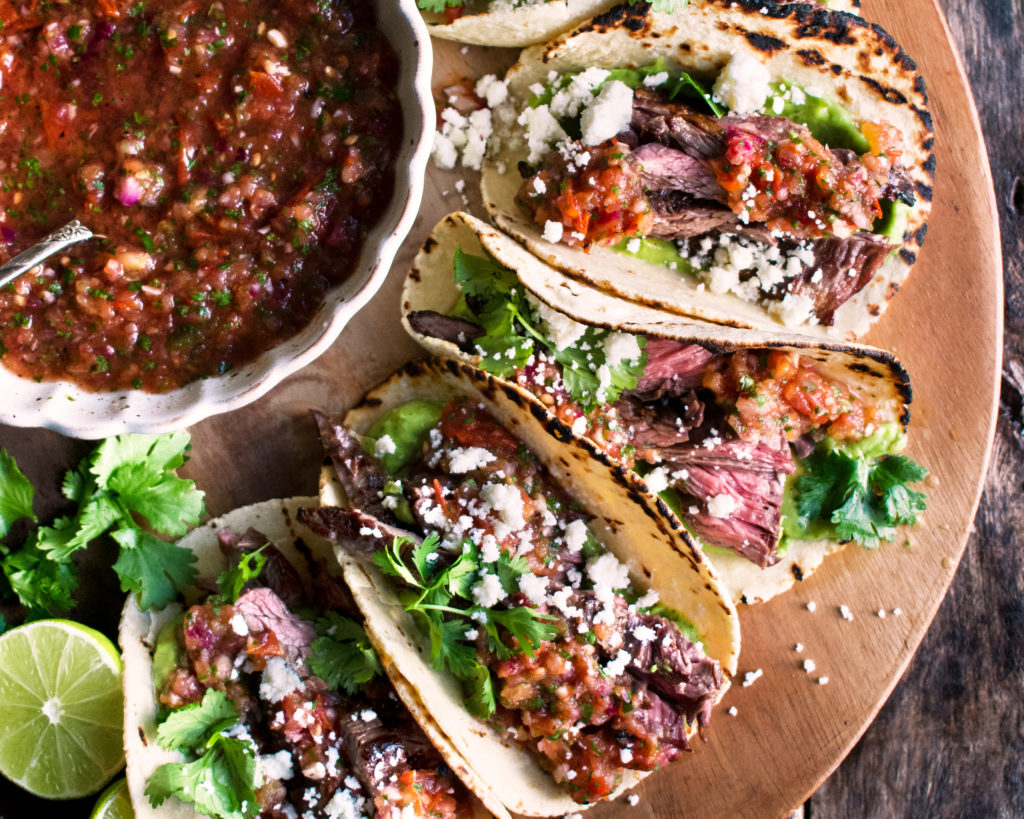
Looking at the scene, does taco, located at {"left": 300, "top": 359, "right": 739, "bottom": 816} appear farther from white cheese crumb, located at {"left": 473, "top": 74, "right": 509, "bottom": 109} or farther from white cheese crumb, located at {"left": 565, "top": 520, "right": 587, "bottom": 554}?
white cheese crumb, located at {"left": 473, "top": 74, "right": 509, "bottom": 109}

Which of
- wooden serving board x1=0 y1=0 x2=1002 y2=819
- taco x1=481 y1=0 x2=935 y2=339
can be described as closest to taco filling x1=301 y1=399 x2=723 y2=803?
wooden serving board x1=0 y1=0 x2=1002 y2=819

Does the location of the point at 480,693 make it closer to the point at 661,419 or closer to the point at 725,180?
the point at 661,419

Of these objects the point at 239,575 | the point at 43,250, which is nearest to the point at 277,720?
the point at 239,575

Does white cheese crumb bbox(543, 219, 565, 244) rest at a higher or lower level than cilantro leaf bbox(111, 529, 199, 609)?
higher

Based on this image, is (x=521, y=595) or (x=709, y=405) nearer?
(x=521, y=595)

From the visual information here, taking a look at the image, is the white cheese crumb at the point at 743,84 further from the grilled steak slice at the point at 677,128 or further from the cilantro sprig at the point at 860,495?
the cilantro sprig at the point at 860,495

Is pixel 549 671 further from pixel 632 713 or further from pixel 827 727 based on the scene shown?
pixel 827 727
